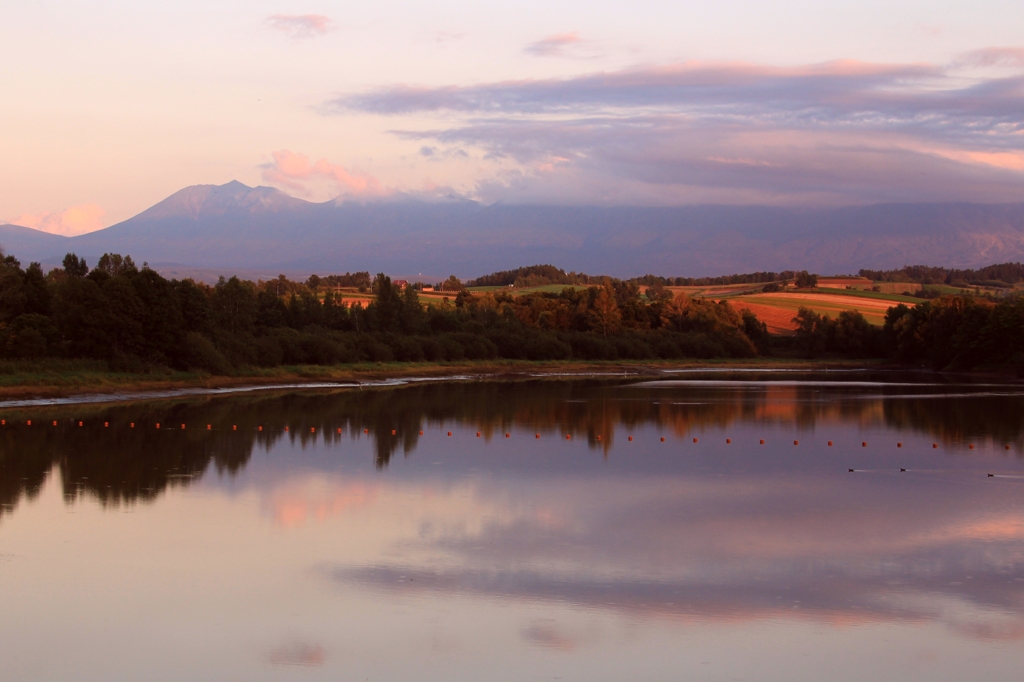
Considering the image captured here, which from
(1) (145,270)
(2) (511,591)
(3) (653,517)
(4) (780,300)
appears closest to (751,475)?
(3) (653,517)

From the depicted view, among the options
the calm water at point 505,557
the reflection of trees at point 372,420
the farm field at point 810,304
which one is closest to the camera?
the calm water at point 505,557

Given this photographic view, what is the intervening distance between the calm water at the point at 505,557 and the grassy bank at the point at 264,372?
1406cm

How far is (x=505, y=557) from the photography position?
632 inches

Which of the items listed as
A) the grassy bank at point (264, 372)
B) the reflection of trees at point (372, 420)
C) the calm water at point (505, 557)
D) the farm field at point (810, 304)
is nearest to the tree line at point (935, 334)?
the farm field at point (810, 304)

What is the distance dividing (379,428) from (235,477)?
496 inches

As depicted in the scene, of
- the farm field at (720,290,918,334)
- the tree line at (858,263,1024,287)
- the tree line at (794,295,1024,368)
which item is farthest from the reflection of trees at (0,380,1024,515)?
the tree line at (858,263,1024,287)

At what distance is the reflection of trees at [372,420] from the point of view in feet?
85.4

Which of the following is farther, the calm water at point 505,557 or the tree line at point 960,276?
the tree line at point 960,276

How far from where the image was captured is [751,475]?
2600 cm

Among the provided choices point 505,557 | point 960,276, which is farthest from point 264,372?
point 960,276

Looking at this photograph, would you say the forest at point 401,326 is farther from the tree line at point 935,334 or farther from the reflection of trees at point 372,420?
the reflection of trees at point 372,420

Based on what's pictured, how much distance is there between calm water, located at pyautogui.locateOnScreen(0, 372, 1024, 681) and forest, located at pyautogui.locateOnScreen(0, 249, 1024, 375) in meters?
21.4

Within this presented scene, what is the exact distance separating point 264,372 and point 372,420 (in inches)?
1092

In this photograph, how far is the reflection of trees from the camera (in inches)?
1024
